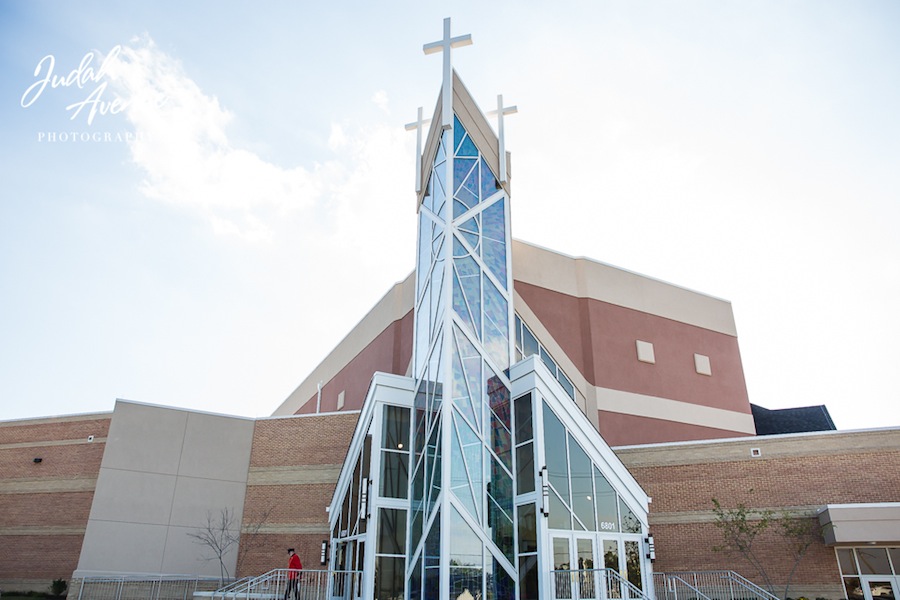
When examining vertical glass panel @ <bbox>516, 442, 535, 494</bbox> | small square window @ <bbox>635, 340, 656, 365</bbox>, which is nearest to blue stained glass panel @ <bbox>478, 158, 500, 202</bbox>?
vertical glass panel @ <bbox>516, 442, 535, 494</bbox>

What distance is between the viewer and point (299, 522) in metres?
26.9

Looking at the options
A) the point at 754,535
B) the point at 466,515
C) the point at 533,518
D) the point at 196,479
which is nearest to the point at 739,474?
the point at 754,535

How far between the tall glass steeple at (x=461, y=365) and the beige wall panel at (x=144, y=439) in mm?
11500

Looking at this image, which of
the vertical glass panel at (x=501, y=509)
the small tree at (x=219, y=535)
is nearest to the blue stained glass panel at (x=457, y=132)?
the vertical glass panel at (x=501, y=509)

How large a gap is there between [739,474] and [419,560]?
11.4m

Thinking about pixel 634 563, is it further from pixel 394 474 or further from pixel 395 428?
pixel 395 428

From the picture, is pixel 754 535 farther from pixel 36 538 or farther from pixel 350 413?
pixel 36 538

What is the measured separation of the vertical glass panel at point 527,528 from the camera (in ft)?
61.2

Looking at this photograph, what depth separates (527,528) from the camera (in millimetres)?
18938

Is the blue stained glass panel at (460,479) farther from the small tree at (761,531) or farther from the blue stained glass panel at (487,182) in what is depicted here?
the blue stained glass panel at (487,182)

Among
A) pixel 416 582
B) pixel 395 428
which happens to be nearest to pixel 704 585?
pixel 416 582

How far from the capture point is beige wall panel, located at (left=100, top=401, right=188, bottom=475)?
27.0 metres

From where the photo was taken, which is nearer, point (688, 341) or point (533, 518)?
point (533, 518)

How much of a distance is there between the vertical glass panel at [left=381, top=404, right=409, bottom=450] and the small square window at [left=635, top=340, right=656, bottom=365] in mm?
13419
